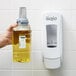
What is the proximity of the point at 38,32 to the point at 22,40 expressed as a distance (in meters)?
0.13

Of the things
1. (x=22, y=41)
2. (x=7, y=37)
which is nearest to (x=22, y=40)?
(x=22, y=41)

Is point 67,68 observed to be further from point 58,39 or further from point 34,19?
point 34,19

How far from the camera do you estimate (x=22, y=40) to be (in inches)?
41.8

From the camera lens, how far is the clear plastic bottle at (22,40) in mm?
1061

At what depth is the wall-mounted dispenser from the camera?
1.07 m

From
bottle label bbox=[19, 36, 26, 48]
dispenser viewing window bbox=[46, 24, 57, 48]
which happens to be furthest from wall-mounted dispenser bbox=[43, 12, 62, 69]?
bottle label bbox=[19, 36, 26, 48]

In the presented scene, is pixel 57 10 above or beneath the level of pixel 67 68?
above

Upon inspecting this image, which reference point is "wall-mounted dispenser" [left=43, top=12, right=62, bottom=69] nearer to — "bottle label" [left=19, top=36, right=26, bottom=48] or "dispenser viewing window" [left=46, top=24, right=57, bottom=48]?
"dispenser viewing window" [left=46, top=24, right=57, bottom=48]

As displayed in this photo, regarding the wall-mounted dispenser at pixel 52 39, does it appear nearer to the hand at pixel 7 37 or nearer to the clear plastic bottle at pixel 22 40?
the clear plastic bottle at pixel 22 40

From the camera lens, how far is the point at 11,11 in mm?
1152

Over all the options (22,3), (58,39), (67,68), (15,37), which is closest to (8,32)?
(15,37)

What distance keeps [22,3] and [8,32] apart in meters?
0.19

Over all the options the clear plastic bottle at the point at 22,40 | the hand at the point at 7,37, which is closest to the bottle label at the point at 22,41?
the clear plastic bottle at the point at 22,40

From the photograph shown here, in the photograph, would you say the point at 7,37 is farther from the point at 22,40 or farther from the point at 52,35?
the point at 52,35
